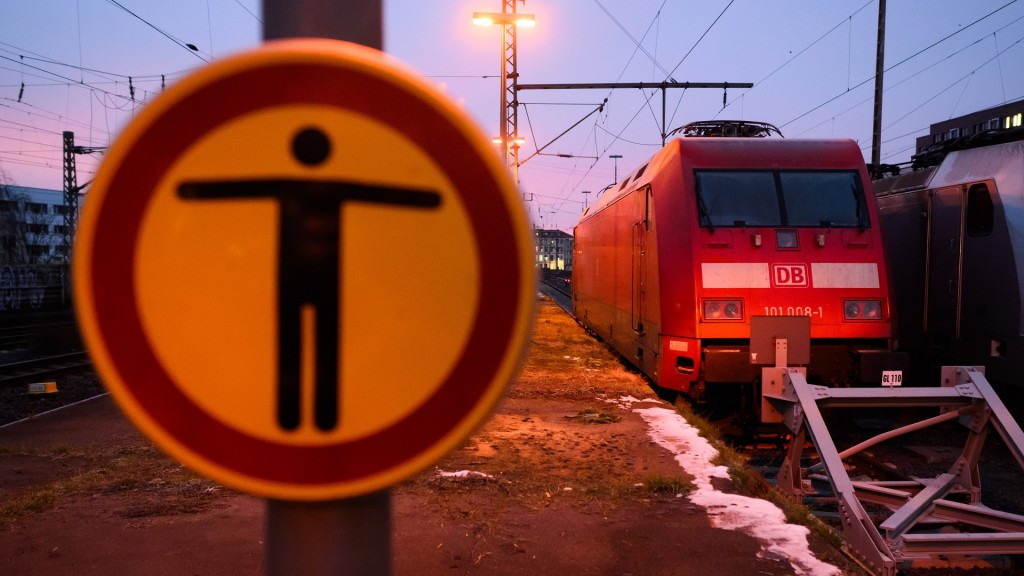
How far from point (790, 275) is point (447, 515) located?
5.80 metres

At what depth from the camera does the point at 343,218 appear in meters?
1.22

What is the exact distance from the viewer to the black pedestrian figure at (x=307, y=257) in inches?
47.7

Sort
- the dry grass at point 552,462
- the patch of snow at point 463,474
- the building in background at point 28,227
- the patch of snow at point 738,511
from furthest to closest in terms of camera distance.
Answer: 1. the building in background at point 28,227
2. the patch of snow at point 463,474
3. the dry grass at point 552,462
4. the patch of snow at point 738,511

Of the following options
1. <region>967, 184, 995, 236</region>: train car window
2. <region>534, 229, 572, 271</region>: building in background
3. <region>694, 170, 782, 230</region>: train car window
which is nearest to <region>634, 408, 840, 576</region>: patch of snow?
<region>694, 170, 782, 230</region>: train car window

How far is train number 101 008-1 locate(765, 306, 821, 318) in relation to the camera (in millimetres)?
8906

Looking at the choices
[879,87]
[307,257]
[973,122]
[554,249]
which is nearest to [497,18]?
[879,87]

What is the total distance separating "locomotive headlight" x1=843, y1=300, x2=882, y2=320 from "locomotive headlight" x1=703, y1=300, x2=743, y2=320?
132 centimetres

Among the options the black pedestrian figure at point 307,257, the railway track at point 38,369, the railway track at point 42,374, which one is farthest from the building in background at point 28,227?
the black pedestrian figure at point 307,257

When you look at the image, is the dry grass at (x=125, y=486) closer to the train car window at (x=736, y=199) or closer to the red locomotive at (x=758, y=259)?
the red locomotive at (x=758, y=259)

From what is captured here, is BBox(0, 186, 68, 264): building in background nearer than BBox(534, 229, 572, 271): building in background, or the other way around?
BBox(0, 186, 68, 264): building in background

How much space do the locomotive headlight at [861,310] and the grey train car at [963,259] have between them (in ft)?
2.12

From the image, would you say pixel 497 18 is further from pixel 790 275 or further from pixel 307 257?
pixel 307 257

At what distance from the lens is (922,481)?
21.7 feet

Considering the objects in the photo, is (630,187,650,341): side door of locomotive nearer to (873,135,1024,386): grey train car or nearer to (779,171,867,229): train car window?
(779,171,867,229): train car window
